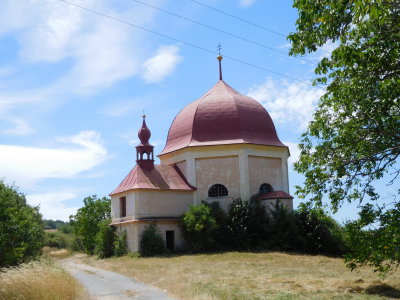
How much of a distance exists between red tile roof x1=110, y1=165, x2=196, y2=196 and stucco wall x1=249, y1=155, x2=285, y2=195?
15.7 feet

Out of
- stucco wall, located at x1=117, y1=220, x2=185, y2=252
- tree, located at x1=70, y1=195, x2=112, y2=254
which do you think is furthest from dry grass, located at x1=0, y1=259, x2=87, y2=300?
tree, located at x1=70, y1=195, x2=112, y2=254

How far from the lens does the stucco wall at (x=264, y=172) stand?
3522cm

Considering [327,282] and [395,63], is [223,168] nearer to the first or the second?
[327,282]

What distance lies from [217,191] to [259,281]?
59.5 feet

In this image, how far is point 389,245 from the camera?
10.8 m

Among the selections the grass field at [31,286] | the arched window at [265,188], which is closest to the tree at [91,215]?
the arched window at [265,188]

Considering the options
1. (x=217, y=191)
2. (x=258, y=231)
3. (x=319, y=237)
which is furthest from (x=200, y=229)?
(x=319, y=237)

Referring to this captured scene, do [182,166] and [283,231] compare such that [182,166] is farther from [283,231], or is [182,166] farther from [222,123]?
[283,231]

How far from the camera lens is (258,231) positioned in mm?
32562

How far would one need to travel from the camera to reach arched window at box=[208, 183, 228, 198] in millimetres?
35281

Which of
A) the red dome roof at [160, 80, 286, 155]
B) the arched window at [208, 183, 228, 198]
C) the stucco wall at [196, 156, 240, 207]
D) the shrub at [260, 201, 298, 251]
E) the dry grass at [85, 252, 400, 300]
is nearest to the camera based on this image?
the dry grass at [85, 252, 400, 300]

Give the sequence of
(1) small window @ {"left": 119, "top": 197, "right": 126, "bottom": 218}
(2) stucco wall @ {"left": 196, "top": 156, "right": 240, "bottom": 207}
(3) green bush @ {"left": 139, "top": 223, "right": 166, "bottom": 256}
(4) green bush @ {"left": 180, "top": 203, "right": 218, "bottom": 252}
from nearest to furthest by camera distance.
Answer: (3) green bush @ {"left": 139, "top": 223, "right": 166, "bottom": 256}, (4) green bush @ {"left": 180, "top": 203, "right": 218, "bottom": 252}, (2) stucco wall @ {"left": 196, "top": 156, "right": 240, "bottom": 207}, (1) small window @ {"left": 119, "top": 197, "right": 126, "bottom": 218}

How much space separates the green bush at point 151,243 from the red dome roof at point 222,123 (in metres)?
7.48

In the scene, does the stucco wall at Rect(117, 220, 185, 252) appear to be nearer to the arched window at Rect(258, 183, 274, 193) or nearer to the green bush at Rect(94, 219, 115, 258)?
the green bush at Rect(94, 219, 115, 258)
